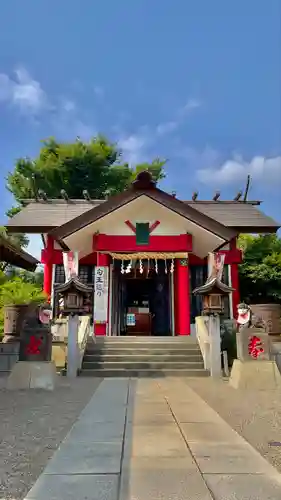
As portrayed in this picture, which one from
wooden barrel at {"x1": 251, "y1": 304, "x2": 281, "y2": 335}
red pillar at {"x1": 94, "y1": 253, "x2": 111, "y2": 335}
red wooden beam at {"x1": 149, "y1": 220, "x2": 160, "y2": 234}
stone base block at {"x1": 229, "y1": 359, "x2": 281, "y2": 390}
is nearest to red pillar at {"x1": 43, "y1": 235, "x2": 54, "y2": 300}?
red pillar at {"x1": 94, "y1": 253, "x2": 111, "y2": 335}

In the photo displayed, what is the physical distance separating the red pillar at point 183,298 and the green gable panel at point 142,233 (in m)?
1.46

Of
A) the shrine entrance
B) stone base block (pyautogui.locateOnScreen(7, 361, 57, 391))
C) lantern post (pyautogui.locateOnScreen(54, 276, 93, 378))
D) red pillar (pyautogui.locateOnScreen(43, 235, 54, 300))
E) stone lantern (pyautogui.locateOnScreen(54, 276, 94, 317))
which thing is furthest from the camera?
red pillar (pyautogui.locateOnScreen(43, 235, 54, 300))

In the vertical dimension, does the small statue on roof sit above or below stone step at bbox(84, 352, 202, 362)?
above

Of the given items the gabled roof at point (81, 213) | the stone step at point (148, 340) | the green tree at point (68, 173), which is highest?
the green tree at point (68, 173)

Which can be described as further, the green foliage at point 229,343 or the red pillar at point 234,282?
the red pillar at point 234,282

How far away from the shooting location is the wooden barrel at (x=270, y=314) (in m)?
10.4

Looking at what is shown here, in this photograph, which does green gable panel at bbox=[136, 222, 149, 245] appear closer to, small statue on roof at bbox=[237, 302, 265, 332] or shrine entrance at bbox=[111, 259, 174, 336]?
shrine entrance at bbox=[111, 259, 174, 336]

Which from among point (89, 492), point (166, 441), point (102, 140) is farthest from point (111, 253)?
point (102, 140)

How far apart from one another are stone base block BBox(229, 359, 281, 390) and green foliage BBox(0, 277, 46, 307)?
5861 mm

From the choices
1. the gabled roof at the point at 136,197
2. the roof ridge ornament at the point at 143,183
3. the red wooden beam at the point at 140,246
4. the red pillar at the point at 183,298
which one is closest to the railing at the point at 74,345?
the red wooden beam at the point at 140,246

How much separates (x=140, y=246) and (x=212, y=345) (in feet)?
16.8

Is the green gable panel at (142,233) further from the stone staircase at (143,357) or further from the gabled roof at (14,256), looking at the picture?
the gabled roof at (14,256)

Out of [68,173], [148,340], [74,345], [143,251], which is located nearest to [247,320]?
[148,340]

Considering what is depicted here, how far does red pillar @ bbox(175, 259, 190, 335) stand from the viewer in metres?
13.0
